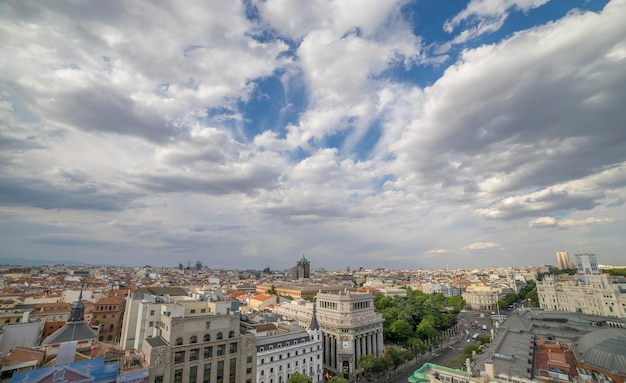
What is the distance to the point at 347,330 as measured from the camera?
7856 cm

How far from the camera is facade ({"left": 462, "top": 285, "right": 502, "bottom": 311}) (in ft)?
599

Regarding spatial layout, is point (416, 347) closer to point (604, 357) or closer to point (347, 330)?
point (347, 330)

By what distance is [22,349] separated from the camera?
4684 centimetres

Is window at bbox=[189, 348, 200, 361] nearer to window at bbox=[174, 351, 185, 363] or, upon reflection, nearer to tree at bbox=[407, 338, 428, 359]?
window at bbox=[174, 351, 185, 363]

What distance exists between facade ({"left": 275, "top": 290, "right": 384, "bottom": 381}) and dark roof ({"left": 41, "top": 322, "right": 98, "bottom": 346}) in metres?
53.4

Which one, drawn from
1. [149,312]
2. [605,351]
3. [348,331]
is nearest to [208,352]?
[149,312]

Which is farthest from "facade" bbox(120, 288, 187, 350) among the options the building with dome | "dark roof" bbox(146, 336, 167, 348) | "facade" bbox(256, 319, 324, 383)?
the building with dome

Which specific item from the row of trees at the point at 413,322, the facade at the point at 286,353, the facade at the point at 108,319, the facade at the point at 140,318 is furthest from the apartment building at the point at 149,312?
the row of trees at the point at 413,322

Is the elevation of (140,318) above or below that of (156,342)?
above

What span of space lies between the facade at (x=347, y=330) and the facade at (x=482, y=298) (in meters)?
130

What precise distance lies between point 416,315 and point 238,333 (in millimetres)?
84139

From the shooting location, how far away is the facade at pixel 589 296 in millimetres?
101062

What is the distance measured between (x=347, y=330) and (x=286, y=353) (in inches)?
854

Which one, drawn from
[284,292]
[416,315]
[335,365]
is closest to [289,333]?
[335,365]
